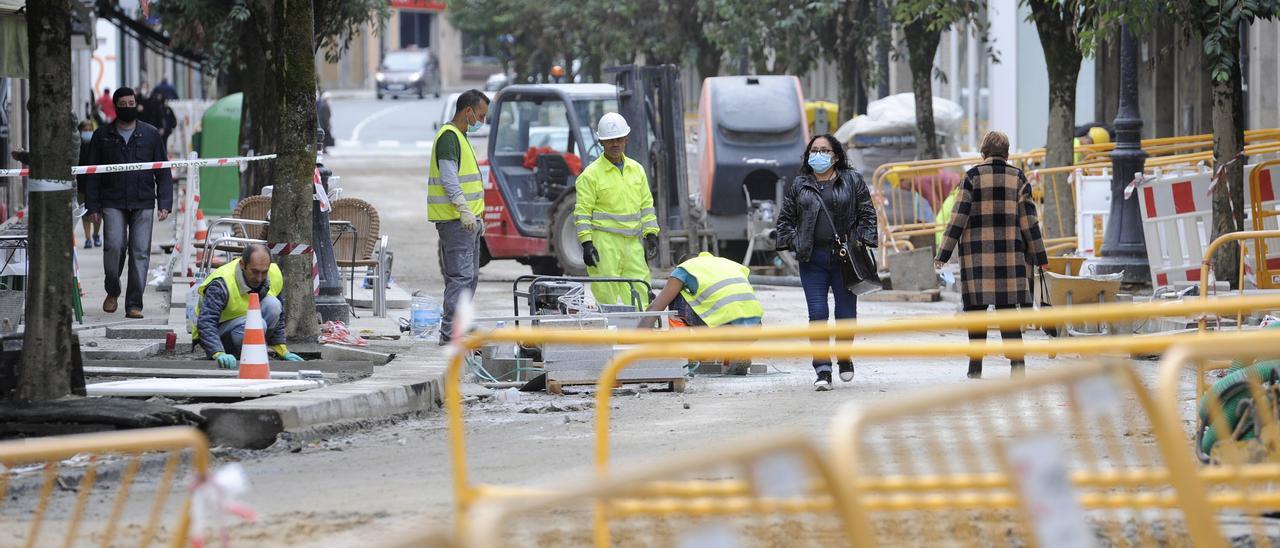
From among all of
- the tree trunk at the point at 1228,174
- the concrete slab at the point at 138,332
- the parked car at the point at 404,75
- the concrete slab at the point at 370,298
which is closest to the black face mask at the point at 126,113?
the concrete slab at the point at 370,298

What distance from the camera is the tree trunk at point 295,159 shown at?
11031 millimetres

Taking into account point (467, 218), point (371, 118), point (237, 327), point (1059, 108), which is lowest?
point (237, 327)

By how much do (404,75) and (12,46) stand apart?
5559 cm

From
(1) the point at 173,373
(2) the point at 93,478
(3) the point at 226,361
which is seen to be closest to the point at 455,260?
(3) the point at 226,361

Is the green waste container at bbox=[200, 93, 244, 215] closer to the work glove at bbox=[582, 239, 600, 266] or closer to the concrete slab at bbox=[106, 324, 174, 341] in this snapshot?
the concrete slab at bbox=[106, 324, 174, 341]

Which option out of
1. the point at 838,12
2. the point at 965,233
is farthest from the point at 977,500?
the point at 838,12

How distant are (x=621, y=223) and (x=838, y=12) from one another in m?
15.4

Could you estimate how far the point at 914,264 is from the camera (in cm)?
1606

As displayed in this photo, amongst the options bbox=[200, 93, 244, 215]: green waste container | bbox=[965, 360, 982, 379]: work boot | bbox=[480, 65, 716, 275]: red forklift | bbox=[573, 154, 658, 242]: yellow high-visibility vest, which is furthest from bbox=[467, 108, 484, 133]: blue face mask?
bbox=[200, 93, 244, 215]: green waste container

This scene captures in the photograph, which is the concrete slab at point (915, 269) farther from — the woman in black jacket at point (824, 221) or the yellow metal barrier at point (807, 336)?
the yellow metal barrier at point (807, 336)

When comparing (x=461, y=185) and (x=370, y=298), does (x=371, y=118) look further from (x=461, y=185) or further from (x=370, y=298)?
(x=461, y=185)

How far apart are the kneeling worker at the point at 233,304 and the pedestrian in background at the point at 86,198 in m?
3.48

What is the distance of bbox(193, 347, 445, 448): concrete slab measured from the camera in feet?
27.7

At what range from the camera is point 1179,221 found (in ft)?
45.3
